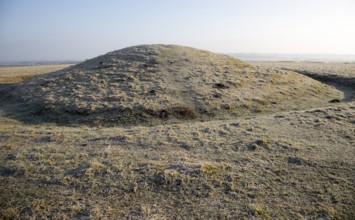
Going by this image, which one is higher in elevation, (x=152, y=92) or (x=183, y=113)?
(x=152, y=92)

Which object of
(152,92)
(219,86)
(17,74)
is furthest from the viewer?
(17,74)

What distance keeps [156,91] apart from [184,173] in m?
17.8

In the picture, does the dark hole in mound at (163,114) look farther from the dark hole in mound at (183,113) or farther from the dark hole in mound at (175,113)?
the dark hole in mound at (183,113)

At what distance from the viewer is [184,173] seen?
12430mm

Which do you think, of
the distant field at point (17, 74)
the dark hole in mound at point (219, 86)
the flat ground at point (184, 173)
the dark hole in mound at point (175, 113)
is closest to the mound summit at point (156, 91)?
the dark hole in mound at point (175, 113)

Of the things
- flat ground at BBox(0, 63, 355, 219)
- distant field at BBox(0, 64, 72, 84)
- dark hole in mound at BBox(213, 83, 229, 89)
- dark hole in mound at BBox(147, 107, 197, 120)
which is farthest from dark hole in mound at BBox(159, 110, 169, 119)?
distant field at BBox(0, 64, 72, 84)

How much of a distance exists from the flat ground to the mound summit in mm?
5561

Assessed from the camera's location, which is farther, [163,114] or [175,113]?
[175,113]

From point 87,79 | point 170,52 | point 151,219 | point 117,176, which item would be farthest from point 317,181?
point 170,52

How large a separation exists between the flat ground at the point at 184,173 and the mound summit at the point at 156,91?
5.56 meters

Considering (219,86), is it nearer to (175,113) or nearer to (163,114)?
(175,113)

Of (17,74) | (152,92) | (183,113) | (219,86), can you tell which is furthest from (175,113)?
(17,74)

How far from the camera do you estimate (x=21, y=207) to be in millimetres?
10359

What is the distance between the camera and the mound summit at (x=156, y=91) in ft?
81.1
